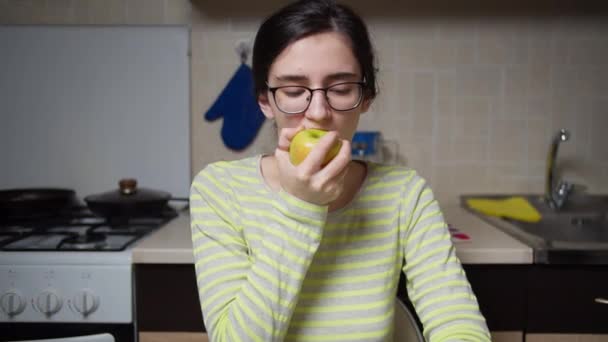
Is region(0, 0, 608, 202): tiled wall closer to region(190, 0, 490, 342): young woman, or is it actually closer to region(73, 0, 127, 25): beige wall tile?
region(73, 0, 127, 25): beige wall tile

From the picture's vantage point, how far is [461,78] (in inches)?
59.5

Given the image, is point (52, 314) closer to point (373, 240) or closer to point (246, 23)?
point (373, 240)

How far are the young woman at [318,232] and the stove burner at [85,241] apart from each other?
410 millimetres

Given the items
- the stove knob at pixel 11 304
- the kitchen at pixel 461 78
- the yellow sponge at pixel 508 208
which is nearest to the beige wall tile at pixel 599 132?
Answer: the kitchen at pixel 461 78

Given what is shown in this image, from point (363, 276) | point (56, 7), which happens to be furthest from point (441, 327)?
point (56, 7)

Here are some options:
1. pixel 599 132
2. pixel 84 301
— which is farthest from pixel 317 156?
pixel 599 132

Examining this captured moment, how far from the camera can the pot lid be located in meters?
1.24

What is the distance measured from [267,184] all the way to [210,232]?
140 millimetres

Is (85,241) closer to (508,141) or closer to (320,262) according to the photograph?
(320,262)

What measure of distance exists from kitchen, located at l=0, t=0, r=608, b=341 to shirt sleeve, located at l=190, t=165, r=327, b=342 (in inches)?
33.9

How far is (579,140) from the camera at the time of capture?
153 cm

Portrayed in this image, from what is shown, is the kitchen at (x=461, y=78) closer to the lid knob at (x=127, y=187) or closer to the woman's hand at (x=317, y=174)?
the lid knob at (x=127, y=187)

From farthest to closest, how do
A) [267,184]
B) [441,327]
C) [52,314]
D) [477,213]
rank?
[477,213]
[52,314]
[267,184]
[441,327]

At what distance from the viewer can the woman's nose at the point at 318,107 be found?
0.69 metres
